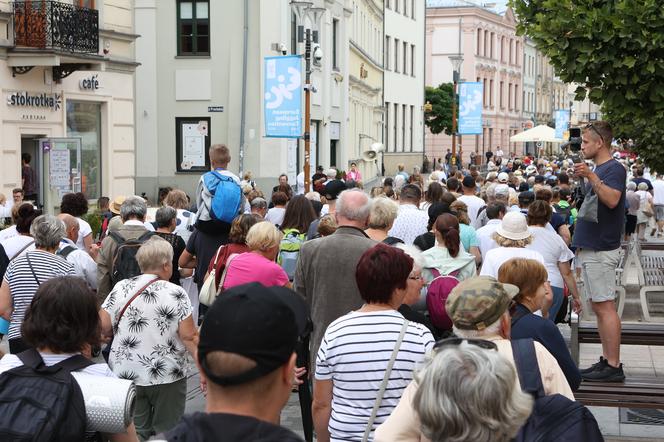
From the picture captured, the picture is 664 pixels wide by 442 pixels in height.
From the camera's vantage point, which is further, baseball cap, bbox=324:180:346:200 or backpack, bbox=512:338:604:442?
baseball cap, bbox=324:180:346:200

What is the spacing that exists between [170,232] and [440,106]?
243 ft

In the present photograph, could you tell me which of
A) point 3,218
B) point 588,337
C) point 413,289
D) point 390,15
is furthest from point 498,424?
point 390,15

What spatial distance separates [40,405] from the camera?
4.06 metres

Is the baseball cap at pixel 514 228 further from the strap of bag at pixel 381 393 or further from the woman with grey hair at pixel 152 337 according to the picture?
the strap of bag at pixel 381 393

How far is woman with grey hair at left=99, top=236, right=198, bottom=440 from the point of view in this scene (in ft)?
22.4

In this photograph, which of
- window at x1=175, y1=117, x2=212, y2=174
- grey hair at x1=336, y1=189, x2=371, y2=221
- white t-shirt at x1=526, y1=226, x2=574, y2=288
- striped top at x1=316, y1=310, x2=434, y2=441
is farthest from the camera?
window at x1=175, y1=117, x2=212, y2=174

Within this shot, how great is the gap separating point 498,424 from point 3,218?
Result: 49.8 ft

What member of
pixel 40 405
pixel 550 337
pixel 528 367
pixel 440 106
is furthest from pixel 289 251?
pixel 440 106

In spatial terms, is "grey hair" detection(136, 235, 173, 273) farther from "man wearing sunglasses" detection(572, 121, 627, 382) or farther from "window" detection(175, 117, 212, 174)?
"window" detection(175, 117, 212, 174)

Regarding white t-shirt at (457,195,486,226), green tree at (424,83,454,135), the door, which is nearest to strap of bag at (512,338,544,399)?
white t-shirt at (457,195,486,226)

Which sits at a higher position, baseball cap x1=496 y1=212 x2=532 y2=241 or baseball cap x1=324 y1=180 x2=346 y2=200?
baseball cap x1=324 y1=180 x2=346 y2=200

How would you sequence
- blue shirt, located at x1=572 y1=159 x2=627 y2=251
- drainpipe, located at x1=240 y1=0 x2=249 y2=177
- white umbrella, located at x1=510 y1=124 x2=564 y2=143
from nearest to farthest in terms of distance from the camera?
blue shirt, located at x1=572 y1=159 x2=627 y2=251 < drainpipe, located at x1=240 y1=0 x2=249 y2=177 < white umbrella, located at x1=510 y1=124 x2=564 y2=143

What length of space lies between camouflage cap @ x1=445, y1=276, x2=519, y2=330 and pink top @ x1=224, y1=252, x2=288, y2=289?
10.5ft

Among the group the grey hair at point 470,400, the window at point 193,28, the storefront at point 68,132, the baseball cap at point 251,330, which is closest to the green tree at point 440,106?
the window at point 193,28
